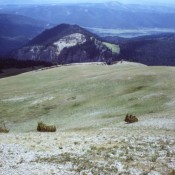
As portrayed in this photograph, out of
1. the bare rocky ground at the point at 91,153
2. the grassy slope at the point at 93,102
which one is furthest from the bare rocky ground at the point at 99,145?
the grassy slope at the point at 93,102

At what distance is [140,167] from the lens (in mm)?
29125

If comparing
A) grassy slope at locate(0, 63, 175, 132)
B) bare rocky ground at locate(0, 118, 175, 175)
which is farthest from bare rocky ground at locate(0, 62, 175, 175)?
grassy slope at locate(0, 63, 175, 132)

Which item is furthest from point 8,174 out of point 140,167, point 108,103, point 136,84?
point 136,84

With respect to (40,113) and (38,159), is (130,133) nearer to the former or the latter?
(38,159)

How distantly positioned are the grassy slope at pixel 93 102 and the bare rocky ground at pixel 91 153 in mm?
8937

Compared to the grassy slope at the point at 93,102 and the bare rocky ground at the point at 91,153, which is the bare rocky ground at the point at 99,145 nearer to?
the bare rocky ground at the point at 91,153

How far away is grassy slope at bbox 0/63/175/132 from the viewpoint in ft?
180

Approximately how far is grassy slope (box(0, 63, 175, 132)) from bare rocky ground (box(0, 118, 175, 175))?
894cm

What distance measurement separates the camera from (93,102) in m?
68.6

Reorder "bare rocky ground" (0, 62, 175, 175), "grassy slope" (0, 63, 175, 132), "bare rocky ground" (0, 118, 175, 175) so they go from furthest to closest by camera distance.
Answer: "grassy slope" (0, 63, 175, 132) → "bare rocky ground" (0, 62, 175, 175) → "bare rocky ground" (0, 118, 175, 175)

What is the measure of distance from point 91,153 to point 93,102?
36651mm

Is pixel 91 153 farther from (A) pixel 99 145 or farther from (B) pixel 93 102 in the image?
(B) pixel 93 102

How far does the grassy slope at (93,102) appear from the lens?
180 feet

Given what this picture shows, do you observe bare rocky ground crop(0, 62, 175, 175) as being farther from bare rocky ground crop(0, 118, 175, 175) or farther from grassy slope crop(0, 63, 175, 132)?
grassy slope crop(0, 63, 175, 132)
